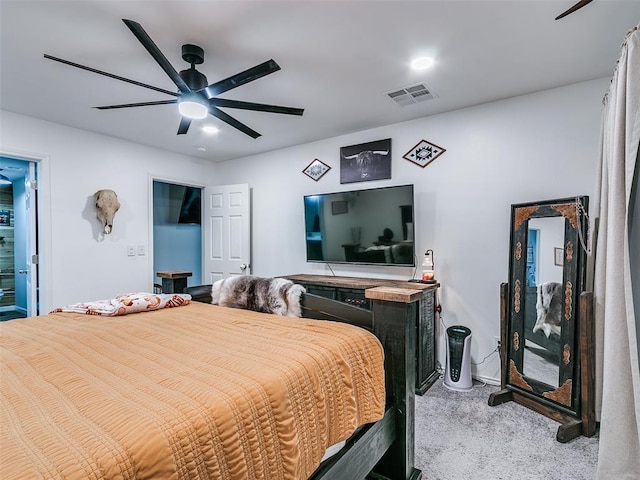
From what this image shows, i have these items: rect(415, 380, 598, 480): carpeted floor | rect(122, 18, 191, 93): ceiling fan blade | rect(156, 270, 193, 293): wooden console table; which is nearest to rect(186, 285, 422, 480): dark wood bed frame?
rect(415, 380, 598, 480): carpeted floor

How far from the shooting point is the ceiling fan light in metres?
2.13

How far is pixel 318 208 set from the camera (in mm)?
3809

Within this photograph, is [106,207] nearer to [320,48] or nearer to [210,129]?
[210,129]

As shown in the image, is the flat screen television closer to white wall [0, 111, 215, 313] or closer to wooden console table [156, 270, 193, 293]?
wooden console table [156, 270, 193, 293]

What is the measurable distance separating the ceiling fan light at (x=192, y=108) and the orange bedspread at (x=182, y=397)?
1412mm

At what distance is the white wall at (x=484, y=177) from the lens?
102 inches

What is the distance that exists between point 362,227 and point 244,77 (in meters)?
1.98

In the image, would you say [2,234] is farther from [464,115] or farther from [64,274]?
[464,115]

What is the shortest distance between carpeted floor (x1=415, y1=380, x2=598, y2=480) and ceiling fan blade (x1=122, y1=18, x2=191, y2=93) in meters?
2.59

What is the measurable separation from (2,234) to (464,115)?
7.34 metres

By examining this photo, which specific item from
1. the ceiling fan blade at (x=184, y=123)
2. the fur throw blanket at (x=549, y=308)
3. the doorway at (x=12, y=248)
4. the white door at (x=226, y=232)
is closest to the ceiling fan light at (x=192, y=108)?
the ceiling fan blade at (x=184, y=123)

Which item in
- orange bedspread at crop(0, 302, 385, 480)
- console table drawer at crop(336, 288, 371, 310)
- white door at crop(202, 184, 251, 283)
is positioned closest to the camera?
orange bedspread at crop(0, 302, 385, 480)

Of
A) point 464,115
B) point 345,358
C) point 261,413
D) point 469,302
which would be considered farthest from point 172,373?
point 464,115

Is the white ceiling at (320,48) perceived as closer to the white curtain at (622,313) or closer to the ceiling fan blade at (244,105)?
the ceiling fan blade at (244,105)
